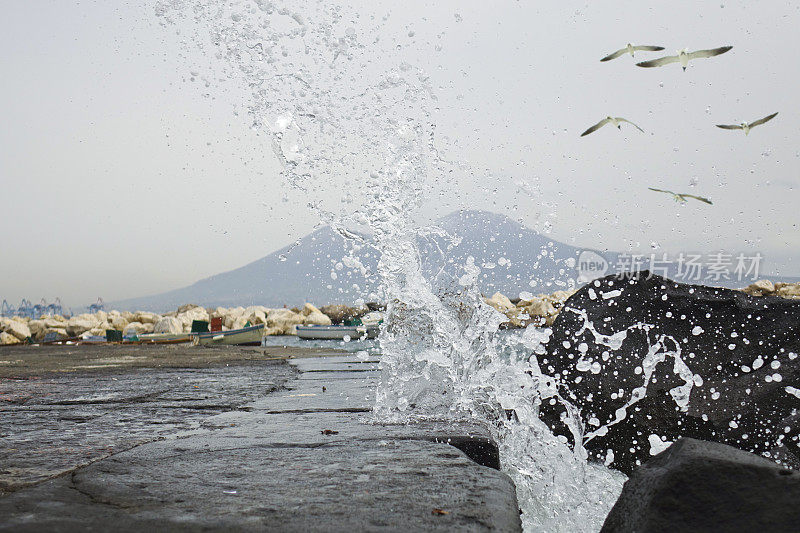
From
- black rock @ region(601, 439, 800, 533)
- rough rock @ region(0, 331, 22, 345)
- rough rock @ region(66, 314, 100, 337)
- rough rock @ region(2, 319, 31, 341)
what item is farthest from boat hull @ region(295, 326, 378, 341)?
black rock @ region(601, 439, 800, 533)

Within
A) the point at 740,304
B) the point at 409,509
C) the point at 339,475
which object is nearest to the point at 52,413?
the point at 339,475

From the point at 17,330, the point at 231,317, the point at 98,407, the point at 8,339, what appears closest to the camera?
the point at 98,407

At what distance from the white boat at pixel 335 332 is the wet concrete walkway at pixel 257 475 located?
25.4 metres

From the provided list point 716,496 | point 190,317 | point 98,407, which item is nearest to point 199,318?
point 190,317

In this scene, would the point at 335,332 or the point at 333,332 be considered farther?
the point at 333,332

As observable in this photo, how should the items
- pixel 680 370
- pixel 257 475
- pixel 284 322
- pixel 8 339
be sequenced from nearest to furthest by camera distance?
1. pixel 257 475
2. pixel 680 370
3. pixel 8 339
4. pixel 284 322

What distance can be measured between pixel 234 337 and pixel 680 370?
15.7 metres

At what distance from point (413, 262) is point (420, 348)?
0.53 m

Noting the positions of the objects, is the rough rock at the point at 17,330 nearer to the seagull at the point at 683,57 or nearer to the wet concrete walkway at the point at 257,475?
the wet concrete walkway at the point at 257,475

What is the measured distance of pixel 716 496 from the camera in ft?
3.75

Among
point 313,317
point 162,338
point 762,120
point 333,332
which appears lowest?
point 333,332

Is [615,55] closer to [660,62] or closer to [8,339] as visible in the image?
[660,62]

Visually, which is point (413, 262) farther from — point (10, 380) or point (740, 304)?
point (10, 380)

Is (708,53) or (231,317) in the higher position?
(708,53)
